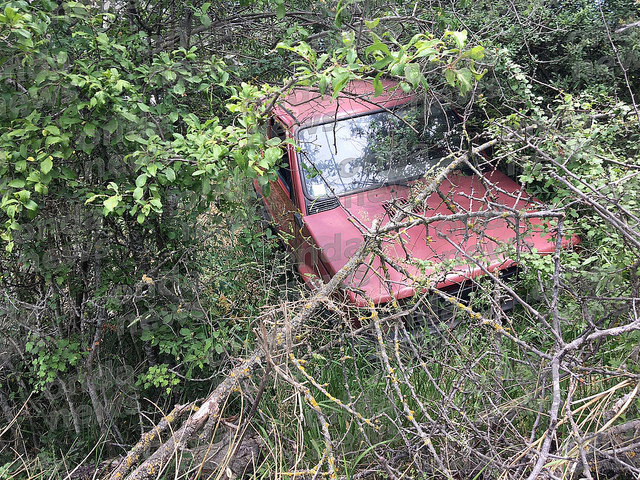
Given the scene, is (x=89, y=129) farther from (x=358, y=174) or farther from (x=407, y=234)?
(x=358, y=174)

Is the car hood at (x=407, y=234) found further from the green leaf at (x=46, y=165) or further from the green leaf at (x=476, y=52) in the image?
the green leaf at (x=46, y=165)

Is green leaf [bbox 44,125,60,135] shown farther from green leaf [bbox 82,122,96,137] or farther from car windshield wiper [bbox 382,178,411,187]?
car windshield wiper [bbox 382,178,411,187]

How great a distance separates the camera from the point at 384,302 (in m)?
3.49

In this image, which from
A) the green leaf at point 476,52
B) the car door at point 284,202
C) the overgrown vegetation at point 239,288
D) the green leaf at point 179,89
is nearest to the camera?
the green leaf at point 476,52

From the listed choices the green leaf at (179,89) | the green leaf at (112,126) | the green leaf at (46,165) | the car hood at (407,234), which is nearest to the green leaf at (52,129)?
A: the green leaf at (46,165)

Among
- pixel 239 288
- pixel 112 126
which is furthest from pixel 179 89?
pixel 239 288

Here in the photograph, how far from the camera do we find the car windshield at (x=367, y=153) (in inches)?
175

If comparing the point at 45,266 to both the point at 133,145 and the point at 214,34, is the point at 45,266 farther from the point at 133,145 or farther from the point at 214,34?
the point at 214,34

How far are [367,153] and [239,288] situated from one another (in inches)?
67.9

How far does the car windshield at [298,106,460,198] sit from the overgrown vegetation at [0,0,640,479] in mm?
862

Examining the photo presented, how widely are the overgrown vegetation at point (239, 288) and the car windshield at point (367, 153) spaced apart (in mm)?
862

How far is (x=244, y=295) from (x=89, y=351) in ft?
3.61

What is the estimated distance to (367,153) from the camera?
4.52 metres

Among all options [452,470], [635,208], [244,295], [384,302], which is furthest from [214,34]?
[452,470]
